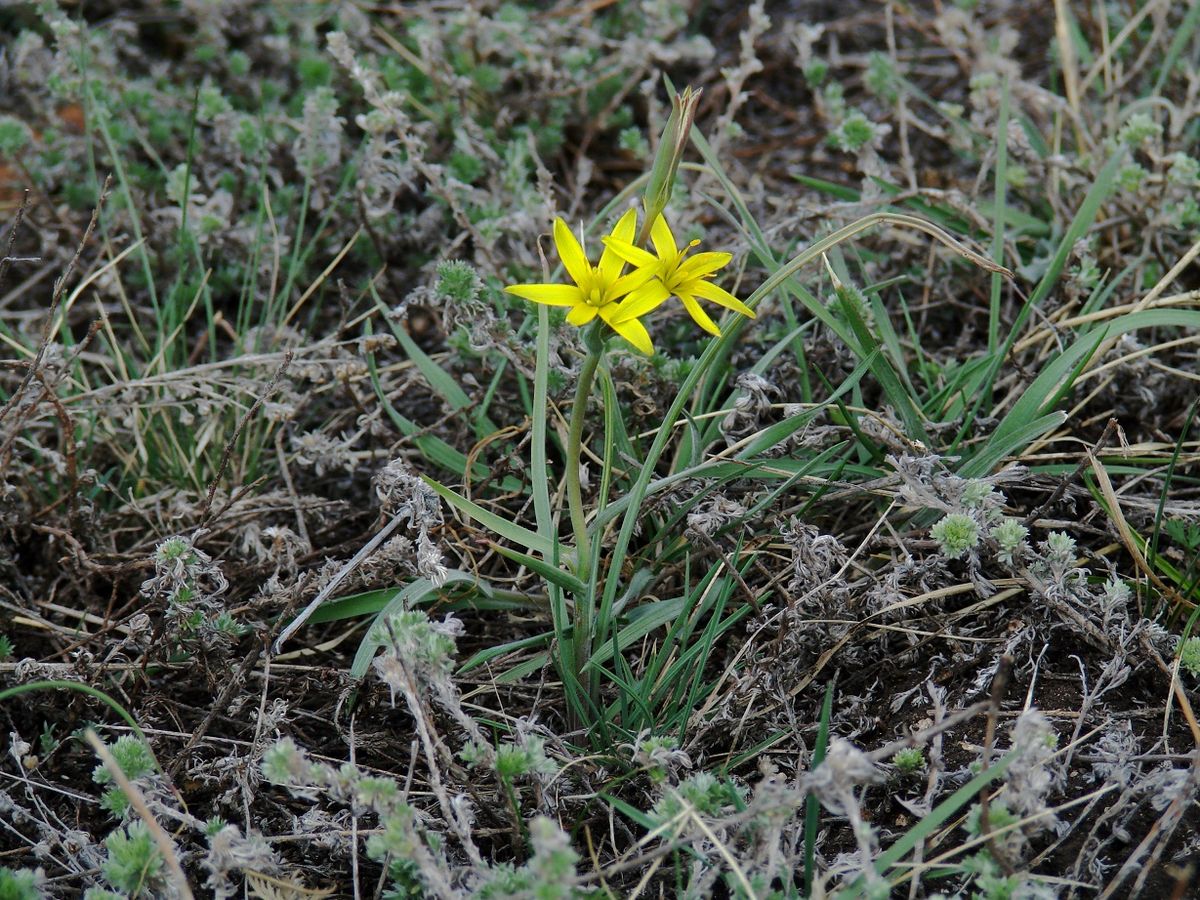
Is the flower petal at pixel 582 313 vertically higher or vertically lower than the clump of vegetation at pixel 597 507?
higher

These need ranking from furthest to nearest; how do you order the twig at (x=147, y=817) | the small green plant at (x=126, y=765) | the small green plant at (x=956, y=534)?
the small green plant at (x=956, y=534)
the small green plant at (x=126, y=765)
the twig at (x=147, y=817)

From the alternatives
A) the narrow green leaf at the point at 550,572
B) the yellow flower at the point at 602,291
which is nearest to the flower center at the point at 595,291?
the yellow flower at the point at 602,291

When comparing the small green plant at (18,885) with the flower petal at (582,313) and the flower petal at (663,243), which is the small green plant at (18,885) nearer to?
the flower petal at (582,313)

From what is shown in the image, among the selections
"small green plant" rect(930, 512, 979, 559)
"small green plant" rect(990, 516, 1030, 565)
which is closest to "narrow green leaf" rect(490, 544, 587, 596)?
"small green plant" rect(930, 512, 979, 559)

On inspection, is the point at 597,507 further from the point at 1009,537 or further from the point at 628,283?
the point at 1009,537

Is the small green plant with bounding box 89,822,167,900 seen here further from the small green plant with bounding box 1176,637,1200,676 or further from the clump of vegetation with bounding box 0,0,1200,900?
the small green plant with bounding box 1176,637,1200,676

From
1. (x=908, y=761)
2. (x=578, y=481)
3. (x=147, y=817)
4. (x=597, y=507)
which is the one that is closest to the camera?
(x=147, y=817)

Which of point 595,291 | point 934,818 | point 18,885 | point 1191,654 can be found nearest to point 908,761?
point 934,818
